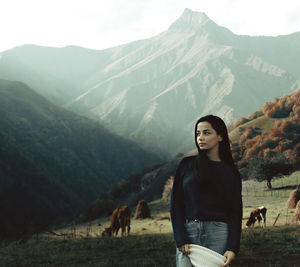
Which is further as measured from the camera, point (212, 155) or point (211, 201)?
point (212, 155)

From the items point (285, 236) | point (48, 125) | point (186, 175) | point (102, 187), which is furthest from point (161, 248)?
point (48, 125)

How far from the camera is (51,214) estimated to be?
8431 centimetres

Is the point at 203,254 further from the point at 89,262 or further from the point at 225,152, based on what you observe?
the point at 89,262

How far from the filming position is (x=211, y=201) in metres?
3.79

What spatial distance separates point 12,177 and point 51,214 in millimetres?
15097

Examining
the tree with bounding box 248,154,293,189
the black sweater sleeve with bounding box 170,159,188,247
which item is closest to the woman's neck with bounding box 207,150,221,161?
the black sweater sleeve with bounding box 170,159,188,247

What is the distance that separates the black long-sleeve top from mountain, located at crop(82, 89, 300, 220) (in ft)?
157

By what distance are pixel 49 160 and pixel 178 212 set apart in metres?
113

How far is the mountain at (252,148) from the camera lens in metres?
55.4

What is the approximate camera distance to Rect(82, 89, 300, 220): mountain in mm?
55438

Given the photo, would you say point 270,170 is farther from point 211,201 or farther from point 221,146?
point 211,201

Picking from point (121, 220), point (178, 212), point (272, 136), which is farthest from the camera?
point (272, 136)

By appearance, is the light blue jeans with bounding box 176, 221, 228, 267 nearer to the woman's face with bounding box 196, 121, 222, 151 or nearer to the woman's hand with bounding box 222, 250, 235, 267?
the woman's hand with bounding box 222, 250, 235, 267

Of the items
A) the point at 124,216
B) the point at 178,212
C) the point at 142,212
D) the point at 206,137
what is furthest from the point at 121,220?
the point at 206,137
